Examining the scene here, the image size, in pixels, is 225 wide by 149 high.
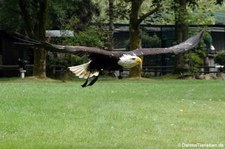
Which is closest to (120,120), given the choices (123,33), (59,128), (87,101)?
(59,128)

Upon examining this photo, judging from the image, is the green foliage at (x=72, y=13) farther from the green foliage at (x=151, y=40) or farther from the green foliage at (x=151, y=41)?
the green foliage at (x=151, y=41)

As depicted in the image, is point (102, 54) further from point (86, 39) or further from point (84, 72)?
point (86, 39)

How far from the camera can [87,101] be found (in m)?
12.5

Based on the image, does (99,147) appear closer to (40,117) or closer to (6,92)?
(40,117)

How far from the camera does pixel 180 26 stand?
24.4 meters

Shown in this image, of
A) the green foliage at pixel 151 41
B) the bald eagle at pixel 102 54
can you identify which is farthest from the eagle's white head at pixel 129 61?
the green foliage at pixel 151 41

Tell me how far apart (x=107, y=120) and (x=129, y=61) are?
3.63 metres

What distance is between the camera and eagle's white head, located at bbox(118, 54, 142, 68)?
6.12 metres

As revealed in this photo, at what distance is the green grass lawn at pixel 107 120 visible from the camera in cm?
805

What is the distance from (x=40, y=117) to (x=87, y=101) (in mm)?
2741

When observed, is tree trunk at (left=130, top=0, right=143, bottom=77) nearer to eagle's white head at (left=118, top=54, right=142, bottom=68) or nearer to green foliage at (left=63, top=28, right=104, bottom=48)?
green foliage at (left=63, top=28, right=104, bottom=48)

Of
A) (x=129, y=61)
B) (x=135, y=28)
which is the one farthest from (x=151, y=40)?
(x=129, y=61)

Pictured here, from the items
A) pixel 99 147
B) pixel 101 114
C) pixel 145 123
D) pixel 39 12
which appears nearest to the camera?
pixel 99 147

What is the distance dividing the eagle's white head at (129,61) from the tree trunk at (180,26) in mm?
16610
